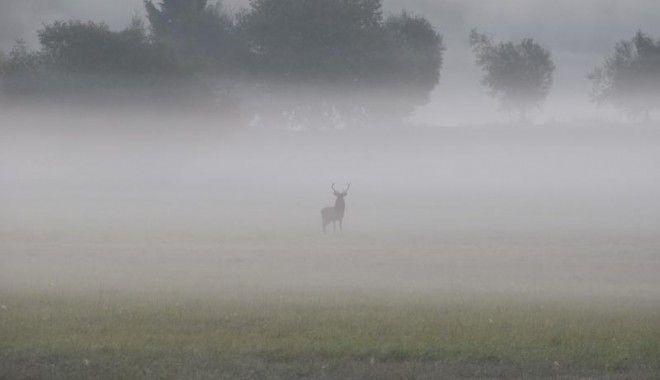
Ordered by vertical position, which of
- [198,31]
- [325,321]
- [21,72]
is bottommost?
[325,321]

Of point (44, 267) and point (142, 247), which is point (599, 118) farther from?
point (44, 267)

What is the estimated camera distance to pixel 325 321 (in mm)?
17406

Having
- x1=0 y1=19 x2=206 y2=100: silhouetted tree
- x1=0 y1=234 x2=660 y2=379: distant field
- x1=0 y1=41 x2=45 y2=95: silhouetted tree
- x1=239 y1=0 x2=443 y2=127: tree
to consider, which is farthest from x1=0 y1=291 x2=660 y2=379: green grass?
x1=239 y1=0 x2=443 y2=127: tree

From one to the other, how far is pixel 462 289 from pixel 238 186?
55303 millimetres

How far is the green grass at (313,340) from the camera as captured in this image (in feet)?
46.9

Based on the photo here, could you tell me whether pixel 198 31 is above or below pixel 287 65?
above

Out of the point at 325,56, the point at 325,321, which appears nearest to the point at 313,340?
the point at 325,321

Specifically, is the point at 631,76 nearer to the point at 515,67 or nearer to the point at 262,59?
the point at 515,67

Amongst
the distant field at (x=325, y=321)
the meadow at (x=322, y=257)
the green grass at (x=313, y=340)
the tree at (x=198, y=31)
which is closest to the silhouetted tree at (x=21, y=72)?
the meadow at (x=322, y=257)

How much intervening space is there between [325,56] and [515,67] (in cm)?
1615

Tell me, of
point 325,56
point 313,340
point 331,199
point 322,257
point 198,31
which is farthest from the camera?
point 198,31

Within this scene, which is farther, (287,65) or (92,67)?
(287,65)

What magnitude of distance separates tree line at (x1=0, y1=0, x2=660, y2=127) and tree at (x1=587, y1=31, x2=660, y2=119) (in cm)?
10

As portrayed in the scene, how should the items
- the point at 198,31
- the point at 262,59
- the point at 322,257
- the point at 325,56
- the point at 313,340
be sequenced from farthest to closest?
the point at 198,31, the point at 262,59, the point at 325,56, the point at 322,257, the point at 313,340
